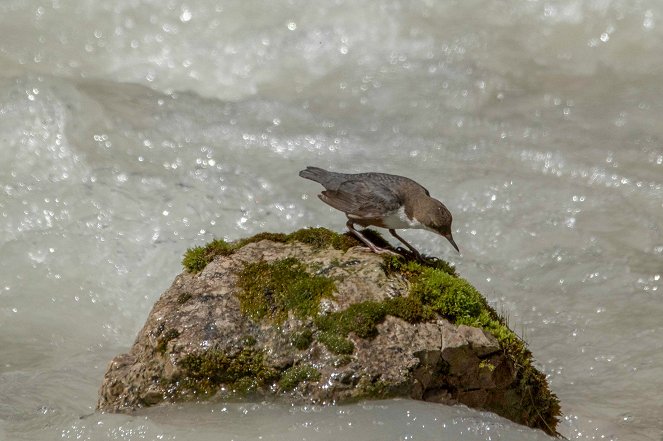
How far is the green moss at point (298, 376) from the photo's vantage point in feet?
15.7

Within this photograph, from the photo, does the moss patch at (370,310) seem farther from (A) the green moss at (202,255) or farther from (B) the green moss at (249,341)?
(B) the green moss at (249,341)

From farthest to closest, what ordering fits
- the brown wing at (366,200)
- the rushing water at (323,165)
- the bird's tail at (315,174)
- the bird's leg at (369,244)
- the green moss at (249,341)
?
the rushing water at (323,165), the bird's tail at (315,174), the brown wing at (366,200), the bird's leg at (369,244), the green moss at (249,341)

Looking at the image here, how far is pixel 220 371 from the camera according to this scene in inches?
190

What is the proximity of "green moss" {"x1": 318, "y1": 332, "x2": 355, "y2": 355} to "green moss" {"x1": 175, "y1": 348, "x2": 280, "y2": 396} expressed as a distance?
0.32 meters

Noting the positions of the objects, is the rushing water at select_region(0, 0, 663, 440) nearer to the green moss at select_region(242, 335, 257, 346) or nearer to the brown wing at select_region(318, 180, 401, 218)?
the green moss at select_region(242, 335, 257, 346)

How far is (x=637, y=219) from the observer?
30.1ft

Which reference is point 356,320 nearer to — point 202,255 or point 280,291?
point 280,291

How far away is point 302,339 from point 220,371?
→ 494mm

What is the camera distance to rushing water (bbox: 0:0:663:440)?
679 centimetres

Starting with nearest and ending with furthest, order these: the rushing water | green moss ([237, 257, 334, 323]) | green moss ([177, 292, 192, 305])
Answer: green moss ([237, 257, 334, 323]), green moss ([177, 292, 192, 305]), the rushing water

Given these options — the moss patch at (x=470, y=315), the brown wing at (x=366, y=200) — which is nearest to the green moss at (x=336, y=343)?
the moss patch at (x=470, y=315)

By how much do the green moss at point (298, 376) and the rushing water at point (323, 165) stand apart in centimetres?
15

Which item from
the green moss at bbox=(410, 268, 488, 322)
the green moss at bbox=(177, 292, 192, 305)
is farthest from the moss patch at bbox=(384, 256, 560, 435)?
the green moss at bbox=(177, 292, 192, 305)

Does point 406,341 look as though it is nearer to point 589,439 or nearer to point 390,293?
point 390,293
